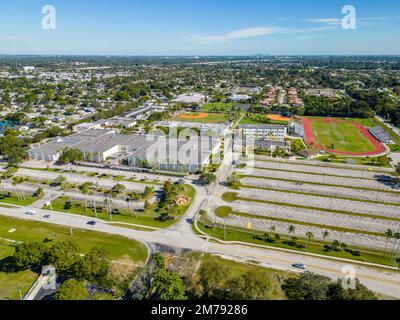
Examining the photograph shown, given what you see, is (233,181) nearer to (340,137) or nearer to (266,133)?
(266,133)

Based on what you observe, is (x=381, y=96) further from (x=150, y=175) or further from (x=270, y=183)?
(x=150, y=175)

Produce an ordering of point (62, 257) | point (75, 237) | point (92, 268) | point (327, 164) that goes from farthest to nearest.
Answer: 1. point (327, 164)
2. point (75, 237)
3. point (62, 257)
4. point (92, 268)

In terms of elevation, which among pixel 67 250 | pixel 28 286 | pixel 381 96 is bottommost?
pixel 28 286

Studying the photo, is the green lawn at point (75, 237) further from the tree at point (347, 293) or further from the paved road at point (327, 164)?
the paved road at point (327, 164)

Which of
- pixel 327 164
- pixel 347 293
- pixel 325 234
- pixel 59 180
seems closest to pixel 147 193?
pixel 59 180

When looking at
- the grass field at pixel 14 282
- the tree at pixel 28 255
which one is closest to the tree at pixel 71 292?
the grass field at pixel 14 282

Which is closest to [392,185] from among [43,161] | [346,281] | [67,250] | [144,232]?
[346,281]
